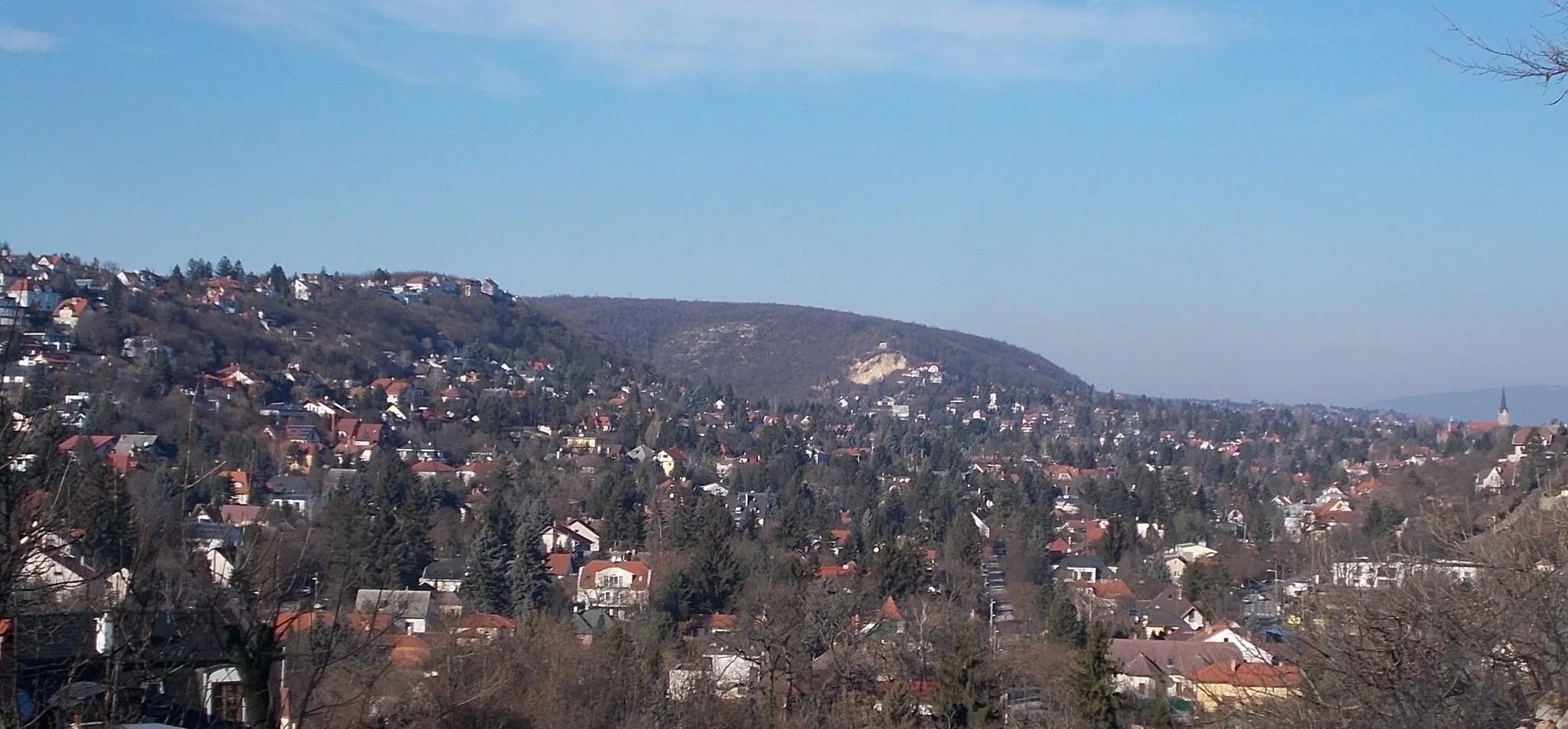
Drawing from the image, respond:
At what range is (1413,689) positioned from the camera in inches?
168

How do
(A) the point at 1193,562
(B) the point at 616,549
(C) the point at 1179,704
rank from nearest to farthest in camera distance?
(C) the point at 1179,704, (A) the point at 1193,562, (B) the point at 616,549

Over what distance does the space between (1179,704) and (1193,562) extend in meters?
14.3

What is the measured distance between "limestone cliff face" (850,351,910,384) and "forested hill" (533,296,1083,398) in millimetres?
60

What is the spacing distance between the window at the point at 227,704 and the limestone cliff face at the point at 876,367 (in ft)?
317

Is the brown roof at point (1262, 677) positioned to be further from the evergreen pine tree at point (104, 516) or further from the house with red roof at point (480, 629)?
the house with red roof at point (480, 629)

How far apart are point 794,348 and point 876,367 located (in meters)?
9.54

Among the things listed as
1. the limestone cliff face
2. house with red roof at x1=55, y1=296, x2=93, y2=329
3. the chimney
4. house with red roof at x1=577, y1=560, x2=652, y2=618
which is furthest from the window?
the limestone cliff face

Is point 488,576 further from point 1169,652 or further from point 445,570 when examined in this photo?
point 1169,652

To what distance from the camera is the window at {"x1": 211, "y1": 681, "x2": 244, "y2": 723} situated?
4.42m

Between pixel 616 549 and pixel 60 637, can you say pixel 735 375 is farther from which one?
pixel 60 637

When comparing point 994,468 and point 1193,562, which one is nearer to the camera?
point 1193,562

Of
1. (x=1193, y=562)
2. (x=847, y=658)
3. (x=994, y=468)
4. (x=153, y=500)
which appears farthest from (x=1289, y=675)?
(x=994, y=468)

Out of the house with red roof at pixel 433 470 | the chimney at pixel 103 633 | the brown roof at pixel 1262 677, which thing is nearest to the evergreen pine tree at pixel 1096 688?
the brown roof at pixel 1262 677

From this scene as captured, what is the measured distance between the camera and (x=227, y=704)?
479cm
